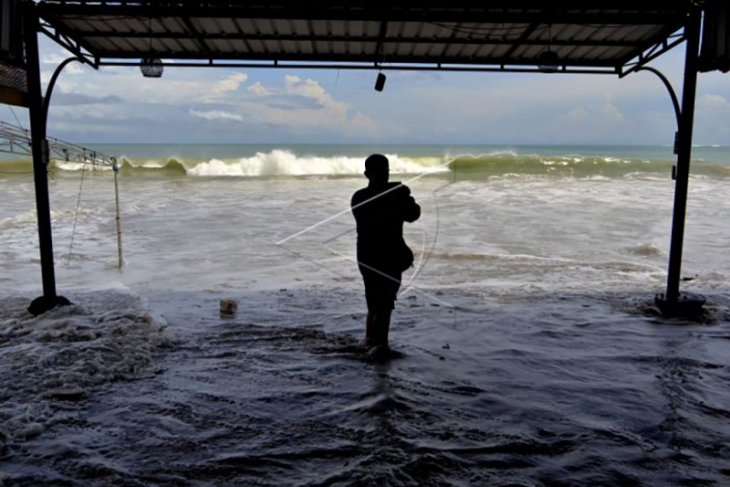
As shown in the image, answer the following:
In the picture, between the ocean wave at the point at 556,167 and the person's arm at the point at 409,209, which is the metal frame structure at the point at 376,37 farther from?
the ocean wave at the point at 556,167

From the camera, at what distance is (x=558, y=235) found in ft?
51.6

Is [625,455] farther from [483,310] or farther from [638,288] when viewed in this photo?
[638,288]

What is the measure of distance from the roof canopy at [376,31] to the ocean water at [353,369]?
8.22ft

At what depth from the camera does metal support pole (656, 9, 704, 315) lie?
7.01m

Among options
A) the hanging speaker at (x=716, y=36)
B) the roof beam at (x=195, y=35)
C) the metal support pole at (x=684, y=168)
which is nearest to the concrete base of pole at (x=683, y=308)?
the metal support pole at (x=684, y=168)

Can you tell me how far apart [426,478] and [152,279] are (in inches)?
304

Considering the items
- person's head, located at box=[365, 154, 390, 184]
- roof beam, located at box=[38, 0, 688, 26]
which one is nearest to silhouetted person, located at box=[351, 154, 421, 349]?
person's head, located at box=[365, 154, 390, 184]

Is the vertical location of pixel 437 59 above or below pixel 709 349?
above

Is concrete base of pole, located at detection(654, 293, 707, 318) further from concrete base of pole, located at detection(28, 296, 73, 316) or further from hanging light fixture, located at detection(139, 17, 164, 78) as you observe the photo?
concrete base of pole, located at detection(28, 296, 73, 316)

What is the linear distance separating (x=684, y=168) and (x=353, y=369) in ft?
16.1

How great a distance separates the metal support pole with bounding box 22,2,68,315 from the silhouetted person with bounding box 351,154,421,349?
3.89m

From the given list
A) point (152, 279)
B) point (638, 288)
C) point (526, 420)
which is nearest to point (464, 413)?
A: point (526, 420)

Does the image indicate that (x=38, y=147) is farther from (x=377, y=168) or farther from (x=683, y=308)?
(x=683, y=308)

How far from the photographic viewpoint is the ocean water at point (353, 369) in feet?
12.5
